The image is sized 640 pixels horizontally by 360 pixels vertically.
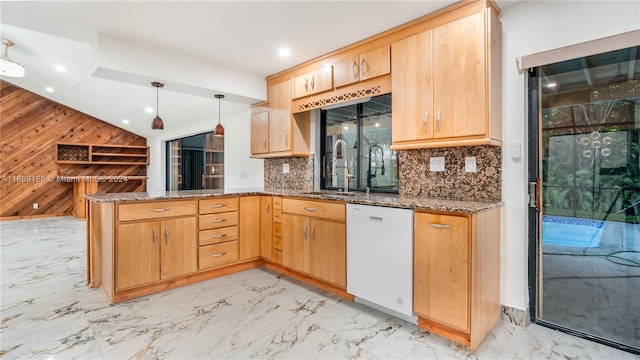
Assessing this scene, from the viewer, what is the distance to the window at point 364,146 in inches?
123

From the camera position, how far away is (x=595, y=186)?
2074mm

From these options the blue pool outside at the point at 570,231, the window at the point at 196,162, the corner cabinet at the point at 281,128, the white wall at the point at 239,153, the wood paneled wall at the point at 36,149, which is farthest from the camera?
the wood paneled wall at the point at 36,149

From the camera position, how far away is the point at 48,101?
281 inches

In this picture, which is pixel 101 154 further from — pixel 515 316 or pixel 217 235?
pixel 515 316

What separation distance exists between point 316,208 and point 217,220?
1.09m

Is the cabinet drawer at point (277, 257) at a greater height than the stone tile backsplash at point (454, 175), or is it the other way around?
the stone tile backsplash at point (454, 175)

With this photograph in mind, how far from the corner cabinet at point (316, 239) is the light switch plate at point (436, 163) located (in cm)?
84

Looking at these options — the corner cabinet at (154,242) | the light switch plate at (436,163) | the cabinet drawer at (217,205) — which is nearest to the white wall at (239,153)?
the cabinet drawer at (217,205)

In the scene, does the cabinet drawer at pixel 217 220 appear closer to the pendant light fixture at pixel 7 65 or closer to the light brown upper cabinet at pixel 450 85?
the light brown upper cabinet at pixel 450 85

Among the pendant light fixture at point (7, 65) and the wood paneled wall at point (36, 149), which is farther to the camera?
the wood paneled wall at point (36, 149)

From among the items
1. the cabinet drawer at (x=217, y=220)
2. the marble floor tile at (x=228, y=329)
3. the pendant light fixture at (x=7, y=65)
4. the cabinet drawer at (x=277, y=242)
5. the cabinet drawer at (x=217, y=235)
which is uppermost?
the pendant light fixture at (x=7, y=65)

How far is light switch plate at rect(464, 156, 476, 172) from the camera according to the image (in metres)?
2.35

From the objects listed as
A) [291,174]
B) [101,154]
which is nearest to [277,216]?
[291,174]

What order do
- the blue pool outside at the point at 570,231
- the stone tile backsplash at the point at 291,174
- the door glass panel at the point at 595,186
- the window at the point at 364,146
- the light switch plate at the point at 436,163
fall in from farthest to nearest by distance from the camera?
the stone tile backsplash at the point at 291,174 < the window at the point at 364,146 < the light switch plate at the point at 436,163 < the blue pool outside at the point at 570,231 < the door glass panel at the point at 595,186
